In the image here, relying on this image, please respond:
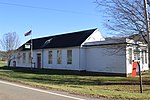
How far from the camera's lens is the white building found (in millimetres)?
29136

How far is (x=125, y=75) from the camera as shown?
1120 inches

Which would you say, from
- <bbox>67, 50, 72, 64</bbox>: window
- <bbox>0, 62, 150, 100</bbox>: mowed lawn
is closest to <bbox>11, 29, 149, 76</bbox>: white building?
<bbox>67, 50, 72, 64</bbox>: window

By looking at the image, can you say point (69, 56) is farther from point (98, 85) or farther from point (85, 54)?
point (98, 85)

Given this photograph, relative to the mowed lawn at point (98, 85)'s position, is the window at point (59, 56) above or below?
above

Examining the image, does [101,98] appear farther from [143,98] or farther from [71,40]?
[71,40]

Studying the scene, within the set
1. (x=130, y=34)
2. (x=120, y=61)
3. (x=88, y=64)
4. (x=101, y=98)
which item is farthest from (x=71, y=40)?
(x=101, y=98)

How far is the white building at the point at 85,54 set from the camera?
29.1 metres

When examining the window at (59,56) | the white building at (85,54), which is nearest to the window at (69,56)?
the white building at (85,54)

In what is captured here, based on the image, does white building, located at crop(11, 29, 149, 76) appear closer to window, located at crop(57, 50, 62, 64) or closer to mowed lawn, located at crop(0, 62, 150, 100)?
window, located at crop(57, 50, 62, 64)

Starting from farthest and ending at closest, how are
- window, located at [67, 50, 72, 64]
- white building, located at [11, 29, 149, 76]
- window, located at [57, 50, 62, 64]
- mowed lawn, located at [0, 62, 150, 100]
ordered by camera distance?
window, located at [57, 50, 62, 64] < window, located at [67, 50, 72, 64] < white building, located at [11, 29, 149, 76] < mowed lawn, located at [0, 62, 150, 100]

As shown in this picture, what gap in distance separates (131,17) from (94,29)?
18.1 m

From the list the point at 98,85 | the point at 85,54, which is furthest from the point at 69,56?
the point at 98,85

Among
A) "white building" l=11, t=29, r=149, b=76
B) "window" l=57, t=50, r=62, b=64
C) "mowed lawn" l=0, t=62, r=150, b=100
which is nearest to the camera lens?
"mowed lawn" l=0, t=62, r=150, b=100

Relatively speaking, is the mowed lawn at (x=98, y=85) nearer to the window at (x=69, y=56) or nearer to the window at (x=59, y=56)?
the window at (x=69, y=56)
